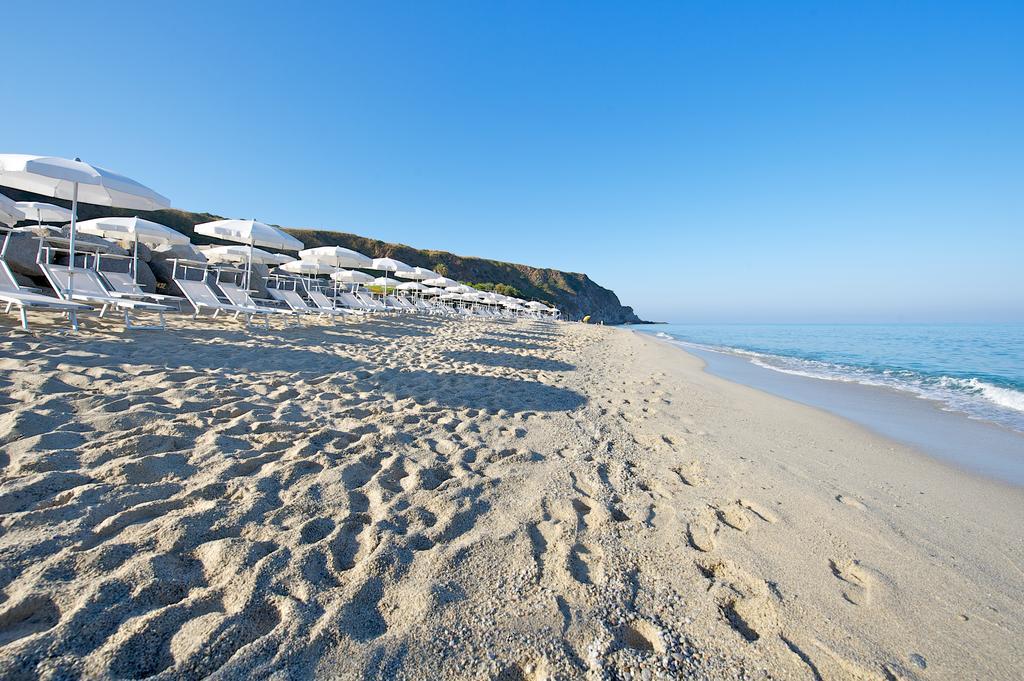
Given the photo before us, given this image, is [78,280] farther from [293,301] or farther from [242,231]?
[293,301]

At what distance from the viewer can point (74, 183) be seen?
565 centimetres

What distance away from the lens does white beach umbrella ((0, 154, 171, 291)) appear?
4.84m

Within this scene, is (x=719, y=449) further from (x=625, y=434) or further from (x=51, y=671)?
(x=51, y=671)

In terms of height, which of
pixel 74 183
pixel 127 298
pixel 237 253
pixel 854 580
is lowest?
pixel 854 580

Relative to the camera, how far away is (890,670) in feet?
4.19

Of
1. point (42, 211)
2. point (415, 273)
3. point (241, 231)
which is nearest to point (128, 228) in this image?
point (241, 231)

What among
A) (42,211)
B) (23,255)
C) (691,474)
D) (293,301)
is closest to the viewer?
(691,474)

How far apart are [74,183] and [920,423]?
1090cm

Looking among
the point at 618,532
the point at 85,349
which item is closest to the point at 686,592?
the point at 618,532

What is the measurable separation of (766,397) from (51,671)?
6.73m

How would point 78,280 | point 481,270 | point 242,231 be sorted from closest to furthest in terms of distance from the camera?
point 78,280, point 242,231, point 481,270

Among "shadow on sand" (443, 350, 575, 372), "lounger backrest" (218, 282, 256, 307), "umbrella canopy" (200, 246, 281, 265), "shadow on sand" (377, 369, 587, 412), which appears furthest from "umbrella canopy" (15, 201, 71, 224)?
"shadow on sand" (377, 369, 587, 412)

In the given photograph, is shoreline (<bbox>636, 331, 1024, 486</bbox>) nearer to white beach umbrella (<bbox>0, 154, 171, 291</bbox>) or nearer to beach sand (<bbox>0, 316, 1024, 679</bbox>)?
beach sand (<bbox>0, 316, 1024, 679</bbox>)

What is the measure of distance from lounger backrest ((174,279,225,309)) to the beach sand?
3.91 m
